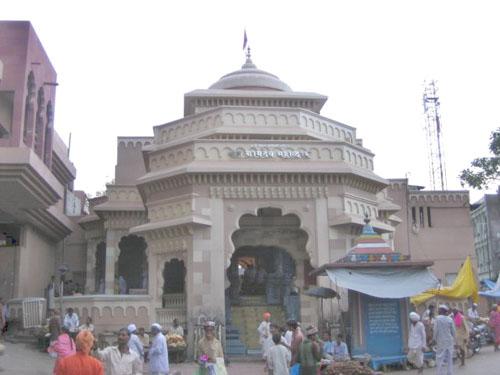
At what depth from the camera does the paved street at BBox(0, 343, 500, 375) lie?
46.1 ft

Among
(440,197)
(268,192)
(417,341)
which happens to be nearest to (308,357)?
(417,341)

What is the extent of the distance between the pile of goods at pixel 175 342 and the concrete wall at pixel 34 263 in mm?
8351

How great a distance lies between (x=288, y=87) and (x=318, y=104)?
1.80 m

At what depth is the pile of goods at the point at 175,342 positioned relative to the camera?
673 inches

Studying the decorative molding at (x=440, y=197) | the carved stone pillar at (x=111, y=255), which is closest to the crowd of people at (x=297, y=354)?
the carved stone pillar at (x=111, y=255)

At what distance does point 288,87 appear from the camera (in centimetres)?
2606

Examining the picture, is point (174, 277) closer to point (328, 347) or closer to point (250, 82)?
point (250, 82)

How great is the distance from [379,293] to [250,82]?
543 inches

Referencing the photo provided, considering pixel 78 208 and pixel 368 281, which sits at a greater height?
pixel 78 208

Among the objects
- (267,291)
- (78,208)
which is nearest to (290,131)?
(267,291)

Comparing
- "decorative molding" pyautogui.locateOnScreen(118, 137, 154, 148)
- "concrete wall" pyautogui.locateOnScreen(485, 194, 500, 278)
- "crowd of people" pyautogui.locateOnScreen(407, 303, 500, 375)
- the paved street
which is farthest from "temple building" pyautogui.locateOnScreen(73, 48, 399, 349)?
"concrete wall" pyautogui.locateOnScreen(485, 194, 500, 278)

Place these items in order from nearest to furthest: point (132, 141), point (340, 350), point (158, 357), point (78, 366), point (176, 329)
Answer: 1. point (78, 366)
2. point (158, 357)
3. point (340, 350)
4. point (176, 329)
5. point (132, 141)

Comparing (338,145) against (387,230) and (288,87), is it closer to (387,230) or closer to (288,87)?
(387,230)

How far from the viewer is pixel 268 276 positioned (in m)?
22.7
